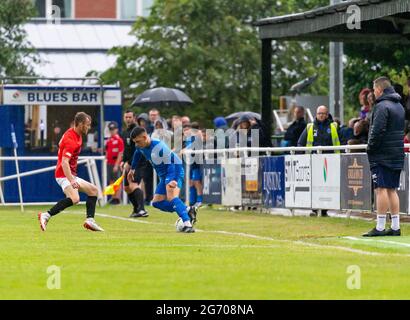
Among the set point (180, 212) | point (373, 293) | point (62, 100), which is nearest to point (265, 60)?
point (62, 100)

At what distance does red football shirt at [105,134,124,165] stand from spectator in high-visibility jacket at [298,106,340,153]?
7825 mm

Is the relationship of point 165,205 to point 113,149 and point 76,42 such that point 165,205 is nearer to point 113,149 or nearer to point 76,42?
point 113,149

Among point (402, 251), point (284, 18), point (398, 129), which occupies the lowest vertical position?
point (402, 251)

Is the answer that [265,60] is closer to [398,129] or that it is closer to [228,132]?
[228,132]

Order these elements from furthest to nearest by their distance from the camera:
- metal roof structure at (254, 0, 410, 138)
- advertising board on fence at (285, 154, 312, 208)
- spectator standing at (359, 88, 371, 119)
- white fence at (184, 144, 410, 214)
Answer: metal roof structure at (254, 0, 410, 138) < advertising board on fence at (285, 154, 312, 208) < spectator standing at (359, 88, 371, 119) < white fence at (184, 144, 410, 214)

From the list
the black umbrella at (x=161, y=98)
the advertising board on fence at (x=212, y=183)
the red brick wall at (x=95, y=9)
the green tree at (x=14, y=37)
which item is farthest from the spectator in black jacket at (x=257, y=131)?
the red brick wall at (x=95, y=9)

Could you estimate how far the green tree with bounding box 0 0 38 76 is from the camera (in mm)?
43625

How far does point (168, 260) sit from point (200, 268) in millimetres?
1080

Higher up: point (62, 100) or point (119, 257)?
point (62, 100)

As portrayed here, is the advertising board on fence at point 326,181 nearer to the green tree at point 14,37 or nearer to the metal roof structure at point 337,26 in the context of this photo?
the metal roof structure at point 337,26

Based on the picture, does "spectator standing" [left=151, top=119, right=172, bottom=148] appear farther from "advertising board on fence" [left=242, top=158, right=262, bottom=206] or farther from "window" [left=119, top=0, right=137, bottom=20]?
"window" [left=119, top=0, right=137, bottom=20]

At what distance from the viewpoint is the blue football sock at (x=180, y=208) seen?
67.2 ft

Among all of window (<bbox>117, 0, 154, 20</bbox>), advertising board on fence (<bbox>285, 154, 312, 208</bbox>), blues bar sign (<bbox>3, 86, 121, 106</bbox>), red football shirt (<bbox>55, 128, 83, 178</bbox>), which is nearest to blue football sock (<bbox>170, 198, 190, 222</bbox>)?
red football shirt (<bbox>55, 128, 83, 178</bbox>)
